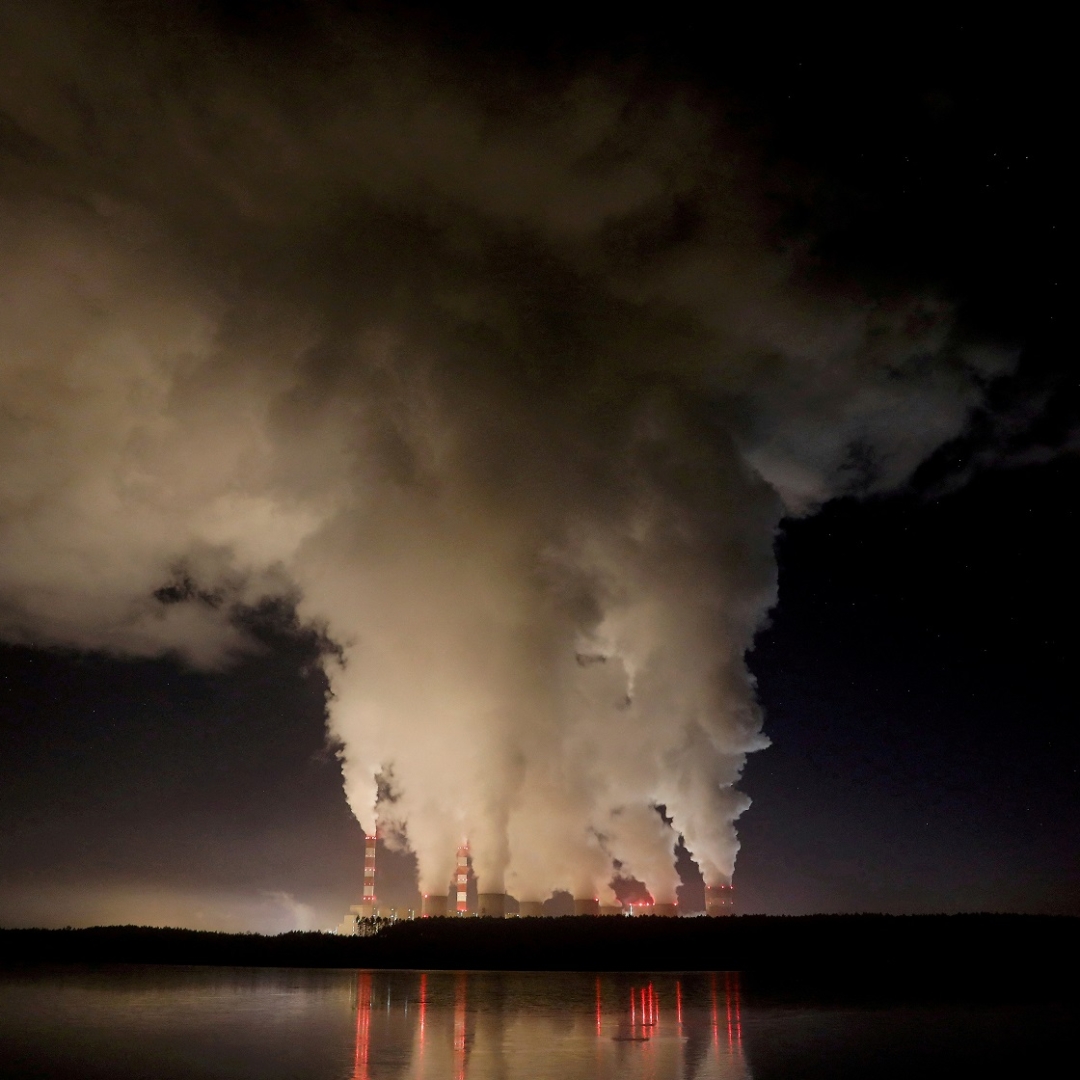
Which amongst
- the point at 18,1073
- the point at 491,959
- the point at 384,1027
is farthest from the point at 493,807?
the point at 18,1073

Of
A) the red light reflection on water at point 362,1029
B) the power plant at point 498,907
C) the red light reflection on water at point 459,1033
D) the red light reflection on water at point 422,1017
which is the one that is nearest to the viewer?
the red light reflection on water at point 362,1029

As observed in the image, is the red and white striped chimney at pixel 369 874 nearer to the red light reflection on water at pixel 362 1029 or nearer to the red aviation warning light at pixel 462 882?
the red aviation warning light at pixel 462 882

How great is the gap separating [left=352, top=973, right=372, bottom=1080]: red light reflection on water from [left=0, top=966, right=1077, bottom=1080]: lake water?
69mm

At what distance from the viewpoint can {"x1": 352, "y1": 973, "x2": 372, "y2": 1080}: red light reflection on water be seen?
16.4m

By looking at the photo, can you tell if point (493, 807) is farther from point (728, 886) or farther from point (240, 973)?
point (240, 973)

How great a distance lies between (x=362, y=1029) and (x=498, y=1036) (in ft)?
11.8

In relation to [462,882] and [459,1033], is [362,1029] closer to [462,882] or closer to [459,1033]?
[459,1033]

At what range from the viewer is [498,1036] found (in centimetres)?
2100

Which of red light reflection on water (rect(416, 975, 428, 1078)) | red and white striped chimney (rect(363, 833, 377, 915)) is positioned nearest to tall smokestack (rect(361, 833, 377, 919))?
red and white striped chimney (rect(363, 833, 377, 915))

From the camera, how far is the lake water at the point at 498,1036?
16.5 m

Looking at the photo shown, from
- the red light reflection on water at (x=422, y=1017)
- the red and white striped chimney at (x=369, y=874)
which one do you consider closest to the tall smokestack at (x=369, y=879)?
the red and white striped chimney at (x=369, y=874)

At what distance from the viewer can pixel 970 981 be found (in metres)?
40.0

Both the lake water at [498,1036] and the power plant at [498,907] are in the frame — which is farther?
the power plant at [498,907]

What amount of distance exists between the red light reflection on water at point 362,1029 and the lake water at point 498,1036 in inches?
2.7
